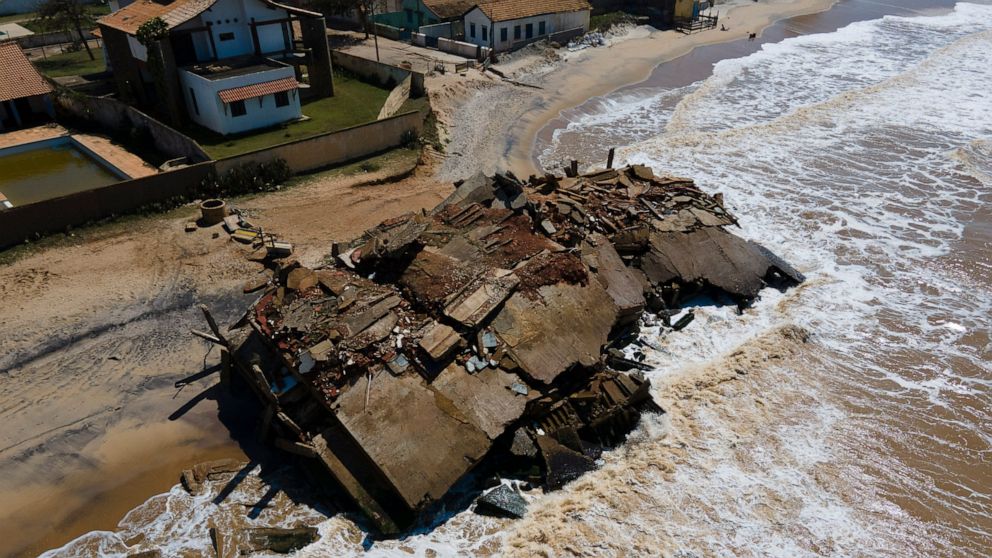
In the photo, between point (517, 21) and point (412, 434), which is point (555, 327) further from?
point (517, 21)

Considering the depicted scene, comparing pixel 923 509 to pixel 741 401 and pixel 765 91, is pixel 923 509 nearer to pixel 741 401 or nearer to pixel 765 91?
pixel 741 401

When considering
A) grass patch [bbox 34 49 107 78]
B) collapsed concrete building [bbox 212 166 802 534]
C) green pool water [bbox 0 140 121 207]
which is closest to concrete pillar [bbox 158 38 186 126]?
green pool water [bbox 0 140 121 207]

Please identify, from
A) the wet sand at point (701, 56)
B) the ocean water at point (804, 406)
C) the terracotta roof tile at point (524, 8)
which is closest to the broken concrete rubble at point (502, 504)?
the ocean water at point (804, 406)

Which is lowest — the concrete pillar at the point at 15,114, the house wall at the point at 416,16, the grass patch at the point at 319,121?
the grass patch at the point at 319,121

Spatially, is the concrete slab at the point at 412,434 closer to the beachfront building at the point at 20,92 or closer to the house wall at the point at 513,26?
the beachfront building at the point at 20,92

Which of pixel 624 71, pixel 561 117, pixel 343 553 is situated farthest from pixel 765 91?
pixel 343 553

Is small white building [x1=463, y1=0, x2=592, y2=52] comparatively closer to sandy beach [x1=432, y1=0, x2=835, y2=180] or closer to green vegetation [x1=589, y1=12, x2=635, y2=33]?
sandy beach [x1=432, y1=0, x2=835, y2=180]
